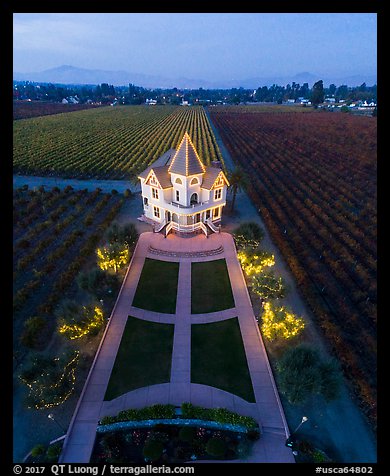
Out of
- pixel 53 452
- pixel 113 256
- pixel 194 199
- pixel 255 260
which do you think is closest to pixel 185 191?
pixel 194 199

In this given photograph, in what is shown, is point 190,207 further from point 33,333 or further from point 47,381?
point 47,381

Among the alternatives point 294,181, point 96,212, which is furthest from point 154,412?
point 294,181

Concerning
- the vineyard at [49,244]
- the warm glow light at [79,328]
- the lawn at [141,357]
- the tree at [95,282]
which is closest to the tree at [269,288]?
the lawn at [141,357]

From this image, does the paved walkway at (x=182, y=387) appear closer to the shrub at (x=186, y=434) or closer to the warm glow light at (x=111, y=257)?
the warm glow light at (x=111, y=257)

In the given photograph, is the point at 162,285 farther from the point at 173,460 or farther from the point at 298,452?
the point at 298,452

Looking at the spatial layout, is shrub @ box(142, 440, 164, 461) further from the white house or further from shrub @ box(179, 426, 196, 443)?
the white house

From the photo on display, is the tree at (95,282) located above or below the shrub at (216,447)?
above
